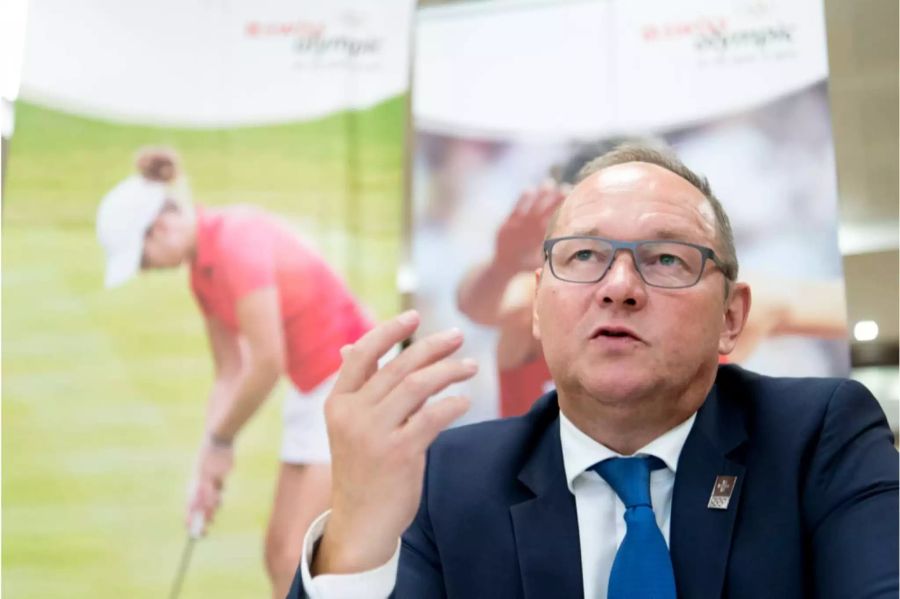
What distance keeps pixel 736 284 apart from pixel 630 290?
292mm

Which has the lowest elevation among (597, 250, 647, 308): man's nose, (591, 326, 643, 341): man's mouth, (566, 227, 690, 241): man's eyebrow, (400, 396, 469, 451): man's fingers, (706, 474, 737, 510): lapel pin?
(706, 474, 737, 510): lapel pin

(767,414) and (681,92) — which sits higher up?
(681,92)

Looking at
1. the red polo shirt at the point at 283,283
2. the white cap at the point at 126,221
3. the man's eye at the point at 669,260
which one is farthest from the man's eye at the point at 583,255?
the white cap at the point at 126,221

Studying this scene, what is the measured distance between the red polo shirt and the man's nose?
5.59 ft

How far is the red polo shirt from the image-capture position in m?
2.86

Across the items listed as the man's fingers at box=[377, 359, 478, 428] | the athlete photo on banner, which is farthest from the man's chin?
the athlete photo on banner

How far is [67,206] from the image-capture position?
119 inches

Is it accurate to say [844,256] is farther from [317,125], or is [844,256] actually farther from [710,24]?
[317,125]

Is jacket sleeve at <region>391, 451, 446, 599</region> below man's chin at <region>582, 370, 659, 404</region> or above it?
below

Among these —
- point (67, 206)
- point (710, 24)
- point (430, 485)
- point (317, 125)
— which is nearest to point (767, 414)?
point (430, 485)

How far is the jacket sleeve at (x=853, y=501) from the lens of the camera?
103 cm

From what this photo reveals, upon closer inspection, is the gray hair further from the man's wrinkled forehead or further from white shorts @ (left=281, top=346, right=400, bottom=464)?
white shorts @ (left=281, top=346, right=400, bottom=464)

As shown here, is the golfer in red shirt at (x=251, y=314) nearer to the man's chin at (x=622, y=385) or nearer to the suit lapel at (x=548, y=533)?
the suit lapel at (x=548, y=533)

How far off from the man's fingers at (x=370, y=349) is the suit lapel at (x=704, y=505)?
0.54 meters
